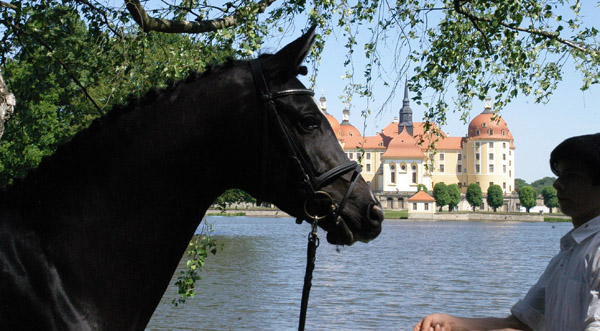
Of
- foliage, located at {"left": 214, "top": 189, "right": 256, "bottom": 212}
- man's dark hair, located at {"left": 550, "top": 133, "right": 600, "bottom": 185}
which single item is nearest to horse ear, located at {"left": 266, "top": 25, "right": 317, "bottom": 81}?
man's dark hair, located at {"left": 550, "top": 133, "right": 600, "bottom": 185}

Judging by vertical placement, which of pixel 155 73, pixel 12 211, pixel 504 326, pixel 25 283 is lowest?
pixel 504 326

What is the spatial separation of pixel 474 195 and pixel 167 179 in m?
136

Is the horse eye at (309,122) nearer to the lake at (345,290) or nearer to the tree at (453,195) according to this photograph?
the lake at (345,290)

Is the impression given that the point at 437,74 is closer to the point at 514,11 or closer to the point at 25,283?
the point at 514,11

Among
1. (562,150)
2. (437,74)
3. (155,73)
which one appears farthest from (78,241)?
(437,74)

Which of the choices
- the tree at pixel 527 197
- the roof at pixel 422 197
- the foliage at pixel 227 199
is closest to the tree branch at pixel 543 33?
the foliage at pixel 227 199

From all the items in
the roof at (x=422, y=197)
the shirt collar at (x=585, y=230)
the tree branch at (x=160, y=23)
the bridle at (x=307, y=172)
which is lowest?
the shirt collar at (x=585, y=230)

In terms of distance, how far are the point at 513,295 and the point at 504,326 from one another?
2350 cm

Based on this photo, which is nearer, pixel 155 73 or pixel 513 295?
pixel 155 73

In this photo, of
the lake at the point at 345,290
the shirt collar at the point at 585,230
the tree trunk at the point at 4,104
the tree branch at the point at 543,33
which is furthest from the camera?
the lake at the point at 345,290

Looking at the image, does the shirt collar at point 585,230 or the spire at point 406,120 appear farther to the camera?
the spire at point 406,120

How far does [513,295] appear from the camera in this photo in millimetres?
24422

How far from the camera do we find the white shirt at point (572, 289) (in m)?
1.93

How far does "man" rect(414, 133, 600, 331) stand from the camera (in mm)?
1983
